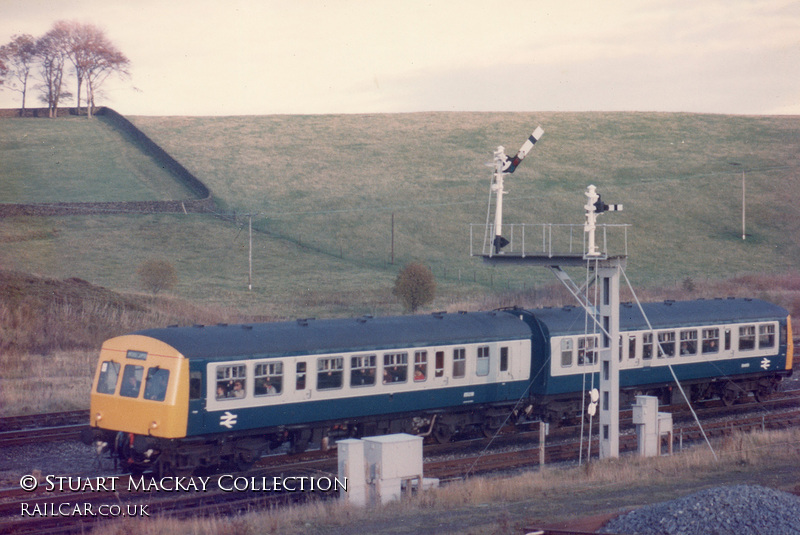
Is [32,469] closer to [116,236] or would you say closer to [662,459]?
[662,459]

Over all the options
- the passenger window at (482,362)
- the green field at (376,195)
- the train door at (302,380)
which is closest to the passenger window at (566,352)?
the passenger window at (482,362)

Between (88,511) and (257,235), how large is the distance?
51.2m

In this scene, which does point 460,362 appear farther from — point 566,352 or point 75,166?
point 75,166

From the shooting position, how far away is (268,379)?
1873 centimetres

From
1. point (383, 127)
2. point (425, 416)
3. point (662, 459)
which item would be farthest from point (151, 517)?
point (383, 127)

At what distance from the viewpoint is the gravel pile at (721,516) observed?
37.4 feet

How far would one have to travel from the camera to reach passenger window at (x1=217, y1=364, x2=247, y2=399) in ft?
59.1

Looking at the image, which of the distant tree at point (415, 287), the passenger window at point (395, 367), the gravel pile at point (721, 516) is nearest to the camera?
the gravel pile at point (721, 516)

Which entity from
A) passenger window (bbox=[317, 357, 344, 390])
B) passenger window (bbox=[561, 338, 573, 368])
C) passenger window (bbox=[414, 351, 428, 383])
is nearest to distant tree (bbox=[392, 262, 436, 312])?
passenger window (bbox=[561, 338, 573, 368])

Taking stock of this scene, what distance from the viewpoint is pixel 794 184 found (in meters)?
76.5

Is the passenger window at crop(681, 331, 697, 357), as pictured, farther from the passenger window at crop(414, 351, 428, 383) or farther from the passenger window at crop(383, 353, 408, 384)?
the passenger window at crop(383, 353, 408, 384)

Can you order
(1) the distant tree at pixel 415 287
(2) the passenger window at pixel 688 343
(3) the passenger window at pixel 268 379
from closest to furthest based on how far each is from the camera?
(3) the passenger window at pixel 268 379, (2) the passenger window at pixel 688 343, (1) the distant tree at pixel 415 287

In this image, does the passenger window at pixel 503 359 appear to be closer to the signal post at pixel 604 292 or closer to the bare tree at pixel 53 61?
the signal post at pixel 604 292

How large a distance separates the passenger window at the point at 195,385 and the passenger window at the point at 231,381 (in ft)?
1.42
